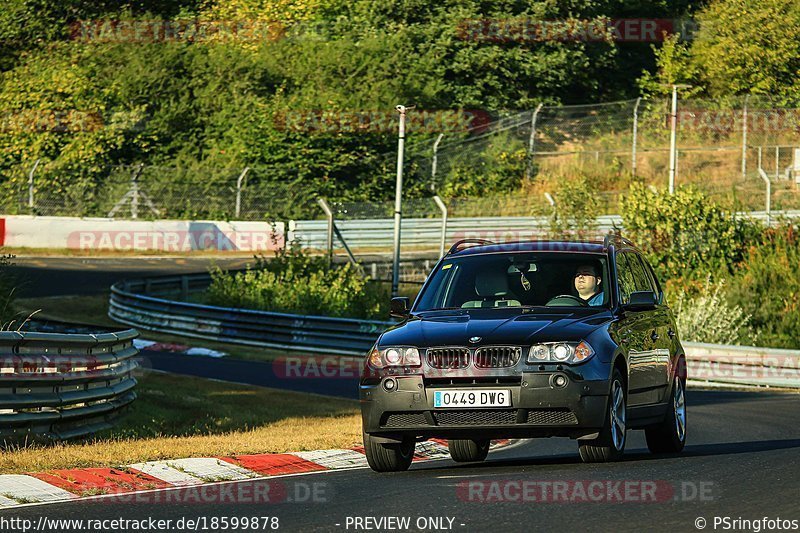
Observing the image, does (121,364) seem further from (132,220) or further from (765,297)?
(132,220)

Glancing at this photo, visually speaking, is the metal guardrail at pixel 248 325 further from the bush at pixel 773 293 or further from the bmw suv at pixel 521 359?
the bmw suv at pixel 521 359

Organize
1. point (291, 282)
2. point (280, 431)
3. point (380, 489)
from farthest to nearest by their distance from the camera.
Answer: point (291, 282) → point (280, 431) → point (380, 489)

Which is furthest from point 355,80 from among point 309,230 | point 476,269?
point 476,269

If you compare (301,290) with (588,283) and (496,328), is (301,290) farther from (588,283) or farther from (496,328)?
(496,328)

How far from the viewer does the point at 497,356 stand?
10352 mm

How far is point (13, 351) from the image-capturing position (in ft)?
43.3

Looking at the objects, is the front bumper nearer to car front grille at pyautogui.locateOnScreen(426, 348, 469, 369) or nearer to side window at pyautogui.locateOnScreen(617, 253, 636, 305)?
car front grille at pyautogui.locateOnScreen(426, 348, 469, 369)

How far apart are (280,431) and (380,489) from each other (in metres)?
6.28

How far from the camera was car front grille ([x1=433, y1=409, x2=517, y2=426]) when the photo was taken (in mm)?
10266

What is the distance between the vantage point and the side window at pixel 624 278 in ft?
39.0

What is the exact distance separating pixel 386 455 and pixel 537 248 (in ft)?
7.68

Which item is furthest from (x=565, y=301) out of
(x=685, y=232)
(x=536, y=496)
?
(x=685, y=232)

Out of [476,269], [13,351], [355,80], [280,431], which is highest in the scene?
[355,80]

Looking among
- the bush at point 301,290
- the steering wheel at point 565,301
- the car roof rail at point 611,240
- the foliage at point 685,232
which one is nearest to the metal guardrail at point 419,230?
the foliage at point 685,232
